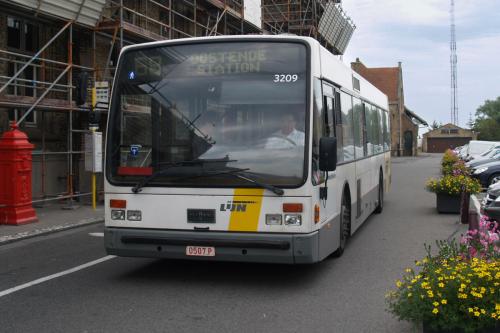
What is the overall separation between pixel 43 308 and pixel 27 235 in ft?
17.7

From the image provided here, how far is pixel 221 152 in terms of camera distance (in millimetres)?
6672

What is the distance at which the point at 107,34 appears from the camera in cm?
1811

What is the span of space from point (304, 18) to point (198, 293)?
3254 centimetres

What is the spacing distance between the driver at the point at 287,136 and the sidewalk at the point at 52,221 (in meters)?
5.99

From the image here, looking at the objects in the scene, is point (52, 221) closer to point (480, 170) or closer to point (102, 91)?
point (102, 91)

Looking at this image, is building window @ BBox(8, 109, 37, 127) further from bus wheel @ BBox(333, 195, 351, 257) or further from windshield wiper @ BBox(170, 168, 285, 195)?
windshield wiper @ BBox(170, 168, 285, 195)

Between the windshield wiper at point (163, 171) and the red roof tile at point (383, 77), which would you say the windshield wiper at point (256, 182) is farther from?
the red roof tile at point (383, 77)

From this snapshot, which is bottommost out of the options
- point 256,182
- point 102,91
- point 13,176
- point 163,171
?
point 13,176

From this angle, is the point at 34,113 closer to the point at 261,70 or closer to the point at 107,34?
the point at 107,34

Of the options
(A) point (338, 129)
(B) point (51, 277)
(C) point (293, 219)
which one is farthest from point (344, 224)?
(B) point (51, 277)

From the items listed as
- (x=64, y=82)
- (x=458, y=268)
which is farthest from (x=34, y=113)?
(x=458, y=268)

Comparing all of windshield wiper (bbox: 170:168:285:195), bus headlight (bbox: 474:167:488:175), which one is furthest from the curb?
bus headlight (bbox: 474:167:488:175)

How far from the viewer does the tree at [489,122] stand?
114438 mm

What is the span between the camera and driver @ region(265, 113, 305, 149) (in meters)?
6.59
